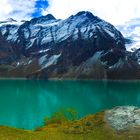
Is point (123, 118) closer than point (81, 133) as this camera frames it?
No

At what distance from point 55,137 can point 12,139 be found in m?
4.33

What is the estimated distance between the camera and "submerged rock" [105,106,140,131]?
33.6 meters

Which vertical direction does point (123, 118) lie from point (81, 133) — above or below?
above

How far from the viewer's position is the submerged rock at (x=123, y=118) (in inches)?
1324

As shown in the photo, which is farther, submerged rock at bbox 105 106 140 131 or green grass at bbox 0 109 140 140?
submerged rock at bbox 105 106 140 131

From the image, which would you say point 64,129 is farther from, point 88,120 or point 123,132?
point 123,132

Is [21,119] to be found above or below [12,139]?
below

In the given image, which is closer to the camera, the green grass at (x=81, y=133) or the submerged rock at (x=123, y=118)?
the green grass at (x=81, y=133)

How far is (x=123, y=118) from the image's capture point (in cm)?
3497

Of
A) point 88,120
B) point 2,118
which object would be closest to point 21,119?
point 2,118

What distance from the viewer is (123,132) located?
3291cm

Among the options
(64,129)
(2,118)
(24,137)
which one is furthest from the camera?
(2,118)

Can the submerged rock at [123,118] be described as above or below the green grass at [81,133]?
above

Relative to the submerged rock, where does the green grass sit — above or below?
below
